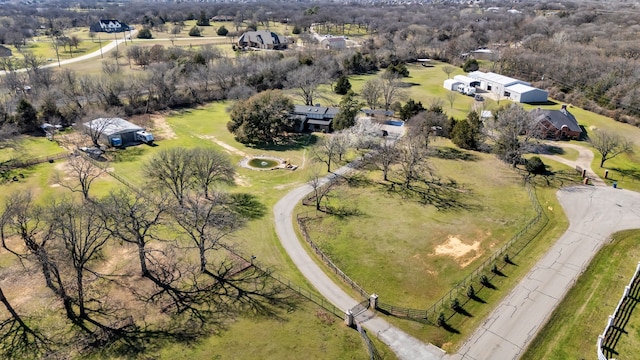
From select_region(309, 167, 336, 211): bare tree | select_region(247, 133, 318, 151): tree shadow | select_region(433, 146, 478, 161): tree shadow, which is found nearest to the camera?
select_region(309, 167, 336, 211): bare tree

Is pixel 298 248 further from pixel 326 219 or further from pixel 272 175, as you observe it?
pixel 272 175

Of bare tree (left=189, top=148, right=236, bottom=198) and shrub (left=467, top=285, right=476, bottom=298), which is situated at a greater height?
bare tree (left=189, top=148, right=236, bottom=198)

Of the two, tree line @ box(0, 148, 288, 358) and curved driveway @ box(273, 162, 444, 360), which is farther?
tree line @ box(0, 148, 288, 358)

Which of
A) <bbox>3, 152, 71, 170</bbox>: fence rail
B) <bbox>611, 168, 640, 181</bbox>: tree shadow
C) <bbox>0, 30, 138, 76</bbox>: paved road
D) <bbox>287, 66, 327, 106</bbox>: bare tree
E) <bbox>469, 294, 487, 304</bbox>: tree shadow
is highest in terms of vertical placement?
<bbox>0, 30, 138, 76</bbox>: paved road

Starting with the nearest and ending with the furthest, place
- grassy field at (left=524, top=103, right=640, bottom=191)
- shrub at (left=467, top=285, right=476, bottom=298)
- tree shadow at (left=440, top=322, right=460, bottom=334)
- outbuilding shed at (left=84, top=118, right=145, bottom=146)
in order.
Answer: tree shadow at (left=440, top=322, right=460, bottom=334), shrub at (left=467, top=285, right=476, bottom=298), grassy field at (left=524, top=103, right=640, bottom=191), outbuilding shed at (left=84, top=118, right=145, bottom=146)

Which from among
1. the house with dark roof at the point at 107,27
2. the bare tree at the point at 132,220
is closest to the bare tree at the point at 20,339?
the bare tree at the point at 132,220

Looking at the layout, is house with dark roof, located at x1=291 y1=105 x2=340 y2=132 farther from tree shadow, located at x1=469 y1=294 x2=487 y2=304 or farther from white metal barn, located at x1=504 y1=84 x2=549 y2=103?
tree shadow, located at x1=469 y1=294 x2=487 y2=304

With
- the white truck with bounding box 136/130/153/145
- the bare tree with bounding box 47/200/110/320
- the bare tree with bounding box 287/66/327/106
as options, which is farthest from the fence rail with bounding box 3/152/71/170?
the bare tree with bounding box 287/66/327/106
